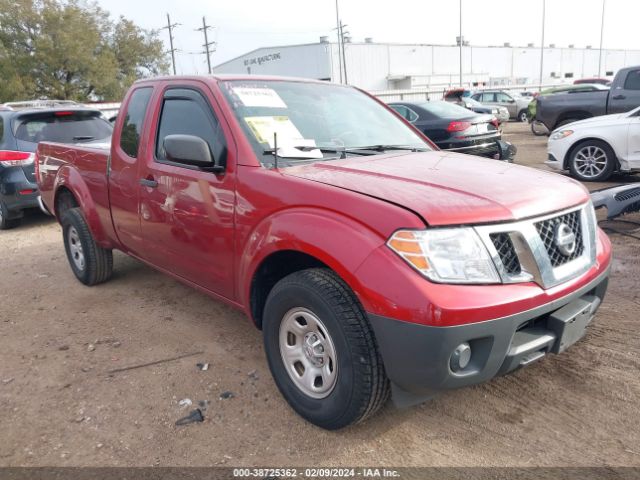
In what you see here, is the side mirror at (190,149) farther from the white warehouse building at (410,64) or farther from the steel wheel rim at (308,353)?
the white warehouse building at (410,64)

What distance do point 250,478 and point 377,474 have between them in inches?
22.9

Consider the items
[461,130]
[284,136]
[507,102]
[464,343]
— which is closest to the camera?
[464,343]

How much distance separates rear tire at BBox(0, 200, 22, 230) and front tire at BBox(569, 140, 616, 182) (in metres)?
9.03

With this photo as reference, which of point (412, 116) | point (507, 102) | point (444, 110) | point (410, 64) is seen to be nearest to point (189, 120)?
point (412, 116)

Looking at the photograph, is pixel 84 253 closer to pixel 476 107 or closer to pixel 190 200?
pixel 190 200

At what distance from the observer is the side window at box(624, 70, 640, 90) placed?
10672mm

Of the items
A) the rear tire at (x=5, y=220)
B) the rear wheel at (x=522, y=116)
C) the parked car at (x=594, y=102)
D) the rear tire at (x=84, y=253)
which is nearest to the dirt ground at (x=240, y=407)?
the rear tire at (x=84, y=253)

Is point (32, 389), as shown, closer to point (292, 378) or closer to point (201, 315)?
point (201, 315)

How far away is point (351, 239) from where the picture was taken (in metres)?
2.26

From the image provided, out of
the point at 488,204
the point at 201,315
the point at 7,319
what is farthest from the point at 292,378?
the point at 7,319

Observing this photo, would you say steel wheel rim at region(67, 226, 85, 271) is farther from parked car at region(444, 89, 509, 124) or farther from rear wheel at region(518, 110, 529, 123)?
rear wheel at region(518, 110, 529, 123)

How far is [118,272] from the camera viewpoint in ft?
17.7

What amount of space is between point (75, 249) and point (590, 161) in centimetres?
793

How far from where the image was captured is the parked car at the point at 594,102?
10727mm
